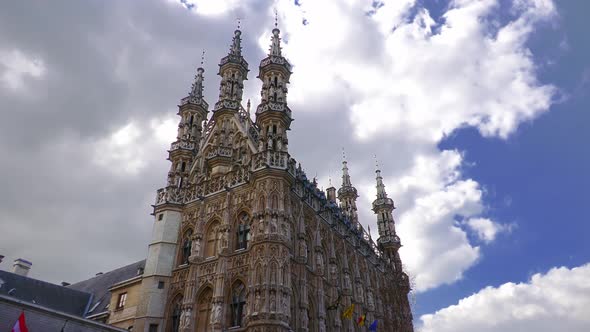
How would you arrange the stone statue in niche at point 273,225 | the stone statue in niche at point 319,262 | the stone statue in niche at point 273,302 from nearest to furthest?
the stone statue in niche at point 273,302 → the stone statue in niche at point 273,225 → the stone statue in niche at point 319,262

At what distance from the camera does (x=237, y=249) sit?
1288 inches

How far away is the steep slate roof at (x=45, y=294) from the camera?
38.0 meters

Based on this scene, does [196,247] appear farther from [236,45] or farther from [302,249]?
[236,45]

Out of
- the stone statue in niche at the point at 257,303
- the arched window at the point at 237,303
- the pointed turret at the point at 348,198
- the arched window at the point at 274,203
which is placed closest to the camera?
the stone statue in niche at the point at 257,303

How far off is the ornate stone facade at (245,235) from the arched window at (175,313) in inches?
2.7

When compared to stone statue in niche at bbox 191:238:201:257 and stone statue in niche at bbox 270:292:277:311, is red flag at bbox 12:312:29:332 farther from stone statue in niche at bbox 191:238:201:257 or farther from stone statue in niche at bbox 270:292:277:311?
stone statue in niche at bbox 191:238:201:257

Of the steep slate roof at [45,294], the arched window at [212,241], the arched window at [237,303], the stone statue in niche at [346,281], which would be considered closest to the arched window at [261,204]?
the arched window at [212,241]

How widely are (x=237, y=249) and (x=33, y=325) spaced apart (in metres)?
13.2

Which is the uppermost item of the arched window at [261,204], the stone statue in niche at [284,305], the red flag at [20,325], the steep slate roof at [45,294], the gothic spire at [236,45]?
the gothic spire at [236,45]

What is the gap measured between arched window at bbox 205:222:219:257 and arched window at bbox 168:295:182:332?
12.1 feet

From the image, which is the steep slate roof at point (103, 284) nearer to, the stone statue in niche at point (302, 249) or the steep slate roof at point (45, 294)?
the steep slate roof at point (45, 294)

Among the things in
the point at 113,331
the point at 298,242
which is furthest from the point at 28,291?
the point at 298,242

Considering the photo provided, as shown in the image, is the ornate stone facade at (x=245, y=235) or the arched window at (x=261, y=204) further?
the arched window at (x=261, y=204)

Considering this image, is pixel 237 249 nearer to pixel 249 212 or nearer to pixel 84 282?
pixel 249 212
